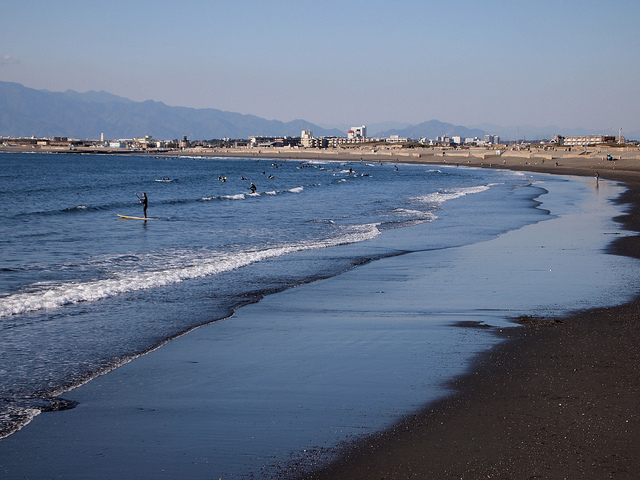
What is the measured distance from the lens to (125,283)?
1564 centimetres

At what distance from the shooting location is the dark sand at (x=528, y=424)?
19.2 ft

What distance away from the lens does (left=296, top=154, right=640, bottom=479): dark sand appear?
586 centimetres

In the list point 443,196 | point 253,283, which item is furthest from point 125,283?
point 443,196

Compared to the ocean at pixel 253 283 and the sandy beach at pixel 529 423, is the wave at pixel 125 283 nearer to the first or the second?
the ocean at pixel 253 283

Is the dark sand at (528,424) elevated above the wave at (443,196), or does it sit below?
below

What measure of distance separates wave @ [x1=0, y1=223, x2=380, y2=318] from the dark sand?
9.19m

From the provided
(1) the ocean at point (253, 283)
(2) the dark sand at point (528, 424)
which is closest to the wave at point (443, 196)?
(1) the ocean at point (253, 283)

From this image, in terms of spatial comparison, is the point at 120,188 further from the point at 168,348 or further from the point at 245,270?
the point at 168,348

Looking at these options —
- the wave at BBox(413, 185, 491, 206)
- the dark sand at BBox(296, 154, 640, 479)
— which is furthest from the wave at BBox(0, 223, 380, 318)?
the wave at BBox(413, 185, 491, 206)

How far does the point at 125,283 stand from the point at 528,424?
11496mm

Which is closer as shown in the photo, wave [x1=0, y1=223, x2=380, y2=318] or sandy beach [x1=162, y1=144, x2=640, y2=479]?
sandy beach [x1=162, y1=144, x2=640, y2=479]

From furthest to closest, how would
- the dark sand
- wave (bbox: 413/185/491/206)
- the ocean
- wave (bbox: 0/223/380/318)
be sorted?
wave (bbox: 413/185/491/206) → wave (bbox: 0/223/380/318) → the ocean → the dark sand

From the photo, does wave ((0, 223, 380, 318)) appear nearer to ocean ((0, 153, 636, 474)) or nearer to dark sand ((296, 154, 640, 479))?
ocean ((0, 153, 636, 474))

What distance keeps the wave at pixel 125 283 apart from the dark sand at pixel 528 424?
362 inches
